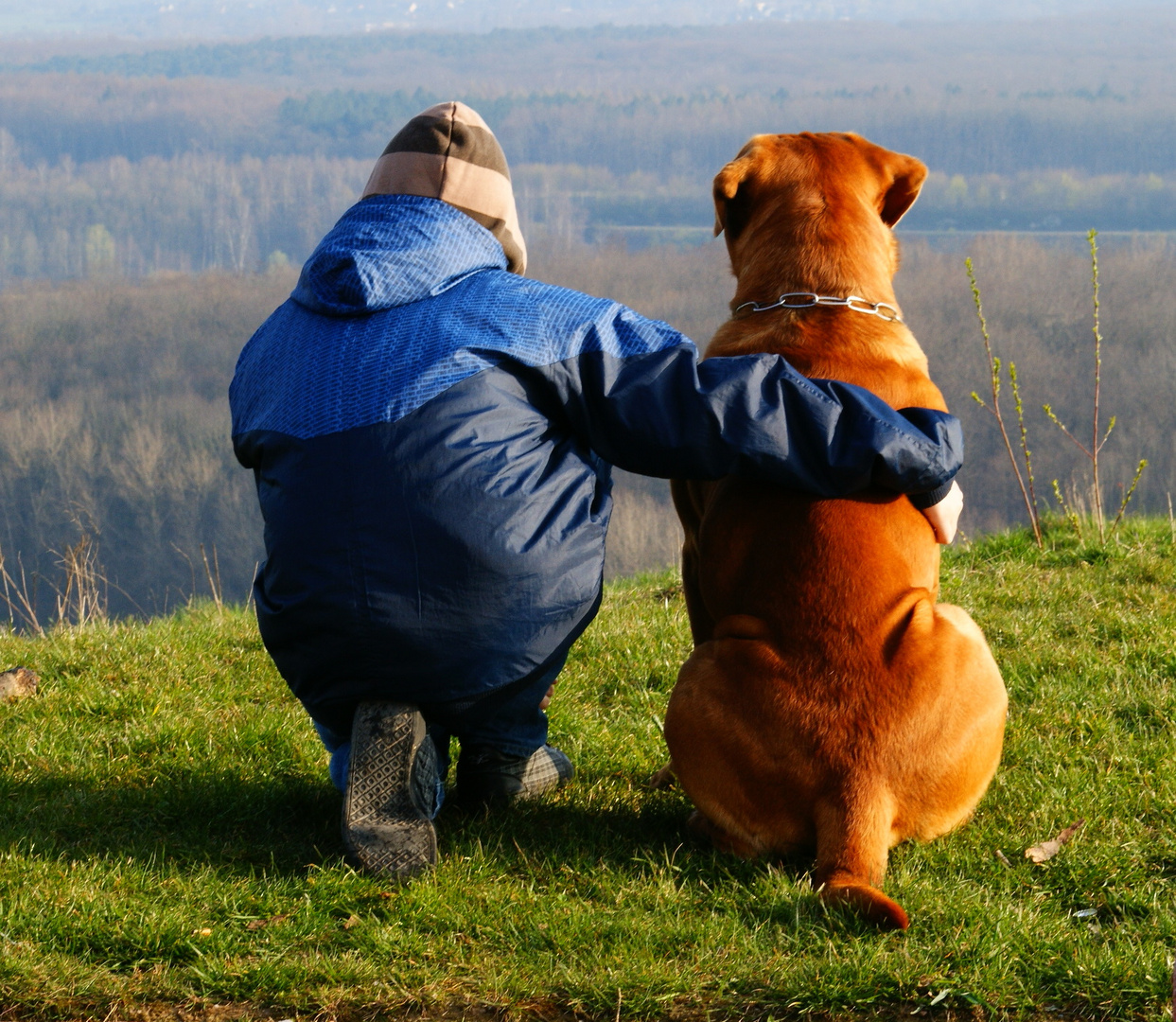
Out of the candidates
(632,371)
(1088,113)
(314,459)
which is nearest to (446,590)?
(314,459)

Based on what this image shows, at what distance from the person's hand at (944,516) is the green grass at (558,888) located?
0.90 metres

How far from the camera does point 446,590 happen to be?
8.71ft

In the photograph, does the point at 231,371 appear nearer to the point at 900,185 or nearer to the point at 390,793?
the point at 900,185

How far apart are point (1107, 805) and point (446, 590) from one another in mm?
2237

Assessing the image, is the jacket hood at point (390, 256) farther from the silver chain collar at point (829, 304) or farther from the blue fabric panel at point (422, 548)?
the silver chain collar at point (829, 304)

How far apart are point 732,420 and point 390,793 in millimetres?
1341

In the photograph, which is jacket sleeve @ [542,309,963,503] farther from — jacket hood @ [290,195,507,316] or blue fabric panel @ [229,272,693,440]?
jacket hood @ [290,195,507,316]

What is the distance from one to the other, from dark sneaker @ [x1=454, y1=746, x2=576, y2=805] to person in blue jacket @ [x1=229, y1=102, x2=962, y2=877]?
41 cm

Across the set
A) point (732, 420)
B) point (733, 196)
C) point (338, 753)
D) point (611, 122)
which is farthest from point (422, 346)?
point (611, 122)

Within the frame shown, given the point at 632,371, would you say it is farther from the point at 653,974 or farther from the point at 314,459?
the point at 653,974

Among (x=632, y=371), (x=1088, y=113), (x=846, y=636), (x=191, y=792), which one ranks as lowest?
(x=191, y=792)

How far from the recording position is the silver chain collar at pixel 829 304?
325 cm

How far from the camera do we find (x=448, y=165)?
2.98 meters

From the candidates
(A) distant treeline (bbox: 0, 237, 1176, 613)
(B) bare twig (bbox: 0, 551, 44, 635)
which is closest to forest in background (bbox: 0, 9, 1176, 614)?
(A) distant treeline (bbox: 0, 237, 1176, 613)
